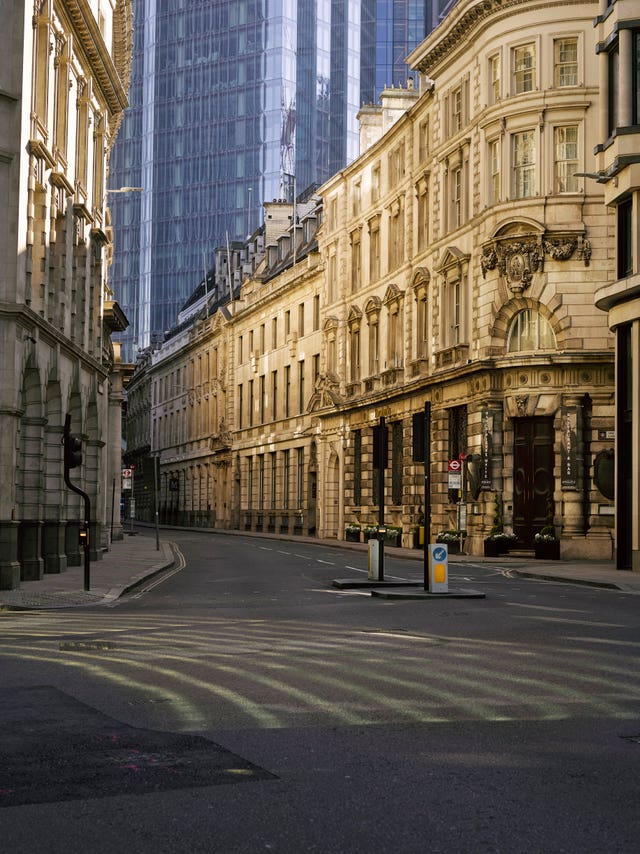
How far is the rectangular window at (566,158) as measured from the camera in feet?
136

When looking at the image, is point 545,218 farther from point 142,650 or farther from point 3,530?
point 142,650

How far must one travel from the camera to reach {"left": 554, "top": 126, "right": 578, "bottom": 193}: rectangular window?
1629 inches

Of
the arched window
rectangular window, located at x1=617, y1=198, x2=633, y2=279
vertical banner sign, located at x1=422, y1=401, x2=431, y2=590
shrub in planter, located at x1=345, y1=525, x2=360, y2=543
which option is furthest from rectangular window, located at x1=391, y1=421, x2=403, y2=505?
vertical banner sign, located at x1=422, y1=401, x2=431, y2=590

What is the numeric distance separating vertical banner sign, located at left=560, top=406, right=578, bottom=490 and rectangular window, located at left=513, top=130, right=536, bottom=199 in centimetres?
795

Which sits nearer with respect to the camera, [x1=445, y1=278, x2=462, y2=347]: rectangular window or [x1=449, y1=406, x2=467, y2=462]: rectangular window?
[x1=449, y1=406, x2=467, y2=462]: rectangular window

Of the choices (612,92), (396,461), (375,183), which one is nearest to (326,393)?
(396,461)

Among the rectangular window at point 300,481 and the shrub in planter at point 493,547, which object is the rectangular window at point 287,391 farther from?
the shrub in planter at point 493,547

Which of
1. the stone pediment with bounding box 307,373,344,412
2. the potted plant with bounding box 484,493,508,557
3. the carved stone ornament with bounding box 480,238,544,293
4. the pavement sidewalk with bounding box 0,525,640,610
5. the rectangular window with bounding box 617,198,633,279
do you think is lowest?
the pavement sidewalk with bounding box 0,525,640,610

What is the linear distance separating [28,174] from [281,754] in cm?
2106

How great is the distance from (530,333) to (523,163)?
6011mm

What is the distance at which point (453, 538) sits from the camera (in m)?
44.4

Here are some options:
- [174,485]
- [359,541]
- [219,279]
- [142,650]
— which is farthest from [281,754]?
[219,279]

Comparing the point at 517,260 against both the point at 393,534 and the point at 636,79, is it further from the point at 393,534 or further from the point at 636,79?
the point at 393,534

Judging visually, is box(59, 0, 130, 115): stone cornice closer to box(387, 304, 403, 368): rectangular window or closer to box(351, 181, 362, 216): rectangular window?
box(387, 304, 403, 368): rectangular window
